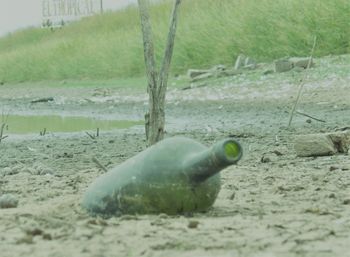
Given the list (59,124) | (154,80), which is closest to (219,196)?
(154,80)

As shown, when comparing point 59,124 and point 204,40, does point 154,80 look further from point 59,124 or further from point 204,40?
point 204,40

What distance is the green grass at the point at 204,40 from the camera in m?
17.9

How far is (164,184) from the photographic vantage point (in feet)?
14.7

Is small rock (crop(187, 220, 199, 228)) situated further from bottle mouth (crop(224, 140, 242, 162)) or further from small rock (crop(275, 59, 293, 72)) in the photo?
small rock (crop(275, 59, 293, 72))

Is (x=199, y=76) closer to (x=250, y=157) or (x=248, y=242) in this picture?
(x=250, y=157)

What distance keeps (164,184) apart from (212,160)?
30 centimetres

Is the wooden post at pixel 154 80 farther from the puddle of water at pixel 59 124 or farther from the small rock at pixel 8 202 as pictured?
the puddle of water at pixel 59 124

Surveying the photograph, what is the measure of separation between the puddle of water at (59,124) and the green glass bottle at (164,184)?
22.8 ft

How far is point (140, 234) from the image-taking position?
3.80m

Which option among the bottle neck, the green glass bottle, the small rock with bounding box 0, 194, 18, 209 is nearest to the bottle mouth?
the bottle neck

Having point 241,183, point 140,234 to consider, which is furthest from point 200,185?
point 241,183

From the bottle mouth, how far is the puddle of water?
7.38m

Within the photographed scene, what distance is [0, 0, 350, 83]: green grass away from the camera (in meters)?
17.9

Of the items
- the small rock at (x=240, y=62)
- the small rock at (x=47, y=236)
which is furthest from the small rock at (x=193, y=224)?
the small rock at (x=240, y=62)
